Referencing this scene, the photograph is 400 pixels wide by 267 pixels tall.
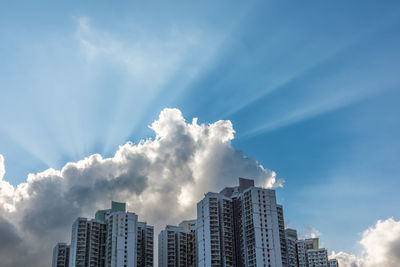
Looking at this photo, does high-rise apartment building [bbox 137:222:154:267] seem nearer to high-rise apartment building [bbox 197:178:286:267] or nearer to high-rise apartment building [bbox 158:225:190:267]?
high-rise apartment building [bbox 158:225:190:267]

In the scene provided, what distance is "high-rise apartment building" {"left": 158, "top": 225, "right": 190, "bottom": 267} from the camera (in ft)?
611

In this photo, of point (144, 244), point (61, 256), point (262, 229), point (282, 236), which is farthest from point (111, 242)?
point (282, 236)

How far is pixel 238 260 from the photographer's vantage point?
541 ft

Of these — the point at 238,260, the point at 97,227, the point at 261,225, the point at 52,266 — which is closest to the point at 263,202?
the point at 261,225

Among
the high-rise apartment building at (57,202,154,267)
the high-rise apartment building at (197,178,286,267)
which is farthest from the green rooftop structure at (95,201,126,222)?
the high-rise apartment building at (197,178,286,267)

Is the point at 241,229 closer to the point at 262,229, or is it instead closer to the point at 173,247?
the point at 262,229

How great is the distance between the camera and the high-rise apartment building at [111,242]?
166m

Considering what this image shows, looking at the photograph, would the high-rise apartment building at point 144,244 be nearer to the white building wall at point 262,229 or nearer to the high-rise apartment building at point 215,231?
the high-rise apartment building at point 215,231

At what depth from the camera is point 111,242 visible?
168 meters

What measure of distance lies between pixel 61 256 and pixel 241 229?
69.5m

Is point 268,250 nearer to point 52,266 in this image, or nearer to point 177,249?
point 177,249

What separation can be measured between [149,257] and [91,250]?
68.0ft

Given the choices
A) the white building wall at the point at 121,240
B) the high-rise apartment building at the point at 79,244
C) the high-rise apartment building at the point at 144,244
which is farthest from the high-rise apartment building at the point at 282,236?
the high-rise apartment building at the point at 79,244

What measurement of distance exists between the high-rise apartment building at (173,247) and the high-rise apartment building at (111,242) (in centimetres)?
839
